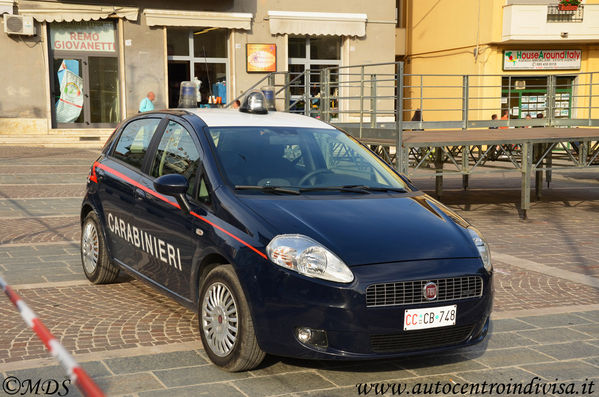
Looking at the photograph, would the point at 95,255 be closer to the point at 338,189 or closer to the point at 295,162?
the point at 295,162

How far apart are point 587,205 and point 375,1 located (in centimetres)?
1677

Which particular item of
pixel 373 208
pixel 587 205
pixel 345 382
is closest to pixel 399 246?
pixel 373 208

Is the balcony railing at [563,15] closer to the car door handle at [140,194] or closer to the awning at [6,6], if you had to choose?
the awning at [6,6]

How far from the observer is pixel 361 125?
43.5 feet

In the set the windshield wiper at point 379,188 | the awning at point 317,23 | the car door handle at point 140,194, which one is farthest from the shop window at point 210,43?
the windshield wiper at point 379,188

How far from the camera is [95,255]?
7105mm

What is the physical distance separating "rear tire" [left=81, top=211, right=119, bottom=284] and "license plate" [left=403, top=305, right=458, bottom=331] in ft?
10.9

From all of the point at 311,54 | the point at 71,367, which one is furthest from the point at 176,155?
the point at 311,54

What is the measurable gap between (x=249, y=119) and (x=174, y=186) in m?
1.08

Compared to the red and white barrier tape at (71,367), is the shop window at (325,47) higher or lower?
higher

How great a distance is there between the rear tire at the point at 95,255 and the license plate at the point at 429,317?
10.9 feet

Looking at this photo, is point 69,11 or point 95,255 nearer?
point 95,255

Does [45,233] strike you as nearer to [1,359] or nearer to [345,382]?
[1,359]

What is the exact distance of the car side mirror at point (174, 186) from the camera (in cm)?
523
